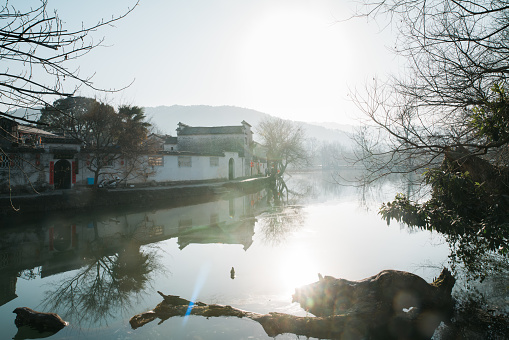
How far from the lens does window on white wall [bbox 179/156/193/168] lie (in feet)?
80.8

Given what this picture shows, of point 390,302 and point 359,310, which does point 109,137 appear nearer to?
point 359,310

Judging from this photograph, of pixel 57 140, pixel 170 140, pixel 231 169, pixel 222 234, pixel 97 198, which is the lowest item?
pixel 222 234

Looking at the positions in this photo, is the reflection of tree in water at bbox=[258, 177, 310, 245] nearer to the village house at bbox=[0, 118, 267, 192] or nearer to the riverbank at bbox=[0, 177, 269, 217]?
the riverbank at bbox=[0, 177, 269, 217]

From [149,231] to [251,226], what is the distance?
13.5 ft

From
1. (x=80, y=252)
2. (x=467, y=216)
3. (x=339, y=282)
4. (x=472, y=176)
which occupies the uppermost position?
(x=472, y=176)

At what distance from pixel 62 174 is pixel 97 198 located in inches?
141

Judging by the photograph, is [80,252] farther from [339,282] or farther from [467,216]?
[467,216]

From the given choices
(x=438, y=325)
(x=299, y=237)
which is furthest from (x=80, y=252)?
(x=438, y=325)

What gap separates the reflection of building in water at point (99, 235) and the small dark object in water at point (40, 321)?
4.73ft

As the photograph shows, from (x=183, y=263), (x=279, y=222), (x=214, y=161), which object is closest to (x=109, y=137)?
(x=214, y=161)

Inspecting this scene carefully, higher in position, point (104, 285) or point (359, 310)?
point (359, 310)

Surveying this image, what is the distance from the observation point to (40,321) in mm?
4703

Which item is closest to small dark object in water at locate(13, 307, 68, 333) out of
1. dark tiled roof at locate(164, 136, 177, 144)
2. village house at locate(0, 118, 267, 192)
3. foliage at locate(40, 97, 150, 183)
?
village house at locate(0, 118, 267, 192)

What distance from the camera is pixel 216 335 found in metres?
4.43
